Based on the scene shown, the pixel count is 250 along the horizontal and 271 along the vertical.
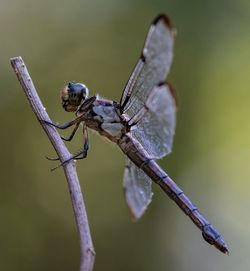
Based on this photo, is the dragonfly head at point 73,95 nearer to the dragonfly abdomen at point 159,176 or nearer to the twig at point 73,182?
the dragonfly abdomen at point 159,176

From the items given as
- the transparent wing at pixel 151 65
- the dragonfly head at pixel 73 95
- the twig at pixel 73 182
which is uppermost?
the dragonfly head at pixel 73 95

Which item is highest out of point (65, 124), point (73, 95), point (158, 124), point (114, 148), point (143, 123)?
point (114, 148)

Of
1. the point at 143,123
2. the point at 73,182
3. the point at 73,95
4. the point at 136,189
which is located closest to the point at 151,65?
the point at 143,123

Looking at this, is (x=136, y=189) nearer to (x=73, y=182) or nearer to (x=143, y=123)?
(x=143, y=123)

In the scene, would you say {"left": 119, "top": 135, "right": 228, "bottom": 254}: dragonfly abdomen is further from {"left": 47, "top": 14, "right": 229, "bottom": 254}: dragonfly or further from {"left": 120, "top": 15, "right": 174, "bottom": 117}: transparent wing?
{"left": 120, "top": 15, "right": 174, "bottom": 117}: transparent wing

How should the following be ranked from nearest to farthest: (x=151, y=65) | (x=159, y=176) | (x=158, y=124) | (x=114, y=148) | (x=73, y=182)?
1. (x=73, y=182)
2. (x=158, y=124)
3. (x=151, y=65)
4. (x=159, y=176)
5. (x=114, y=148)

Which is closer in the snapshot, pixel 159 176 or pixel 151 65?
pixel 151 65

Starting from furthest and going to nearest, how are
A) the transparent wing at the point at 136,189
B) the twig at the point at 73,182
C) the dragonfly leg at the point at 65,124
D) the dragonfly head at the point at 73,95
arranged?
the dragonfly head at the point at 73,95
the transparent wing at the point at 136,189
the dragonfly leg at the point at 65,124
the twig at the point at 73,182

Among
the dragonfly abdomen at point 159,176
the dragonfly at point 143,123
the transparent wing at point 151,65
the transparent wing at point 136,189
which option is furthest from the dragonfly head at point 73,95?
the transparent wing at point 136,189
